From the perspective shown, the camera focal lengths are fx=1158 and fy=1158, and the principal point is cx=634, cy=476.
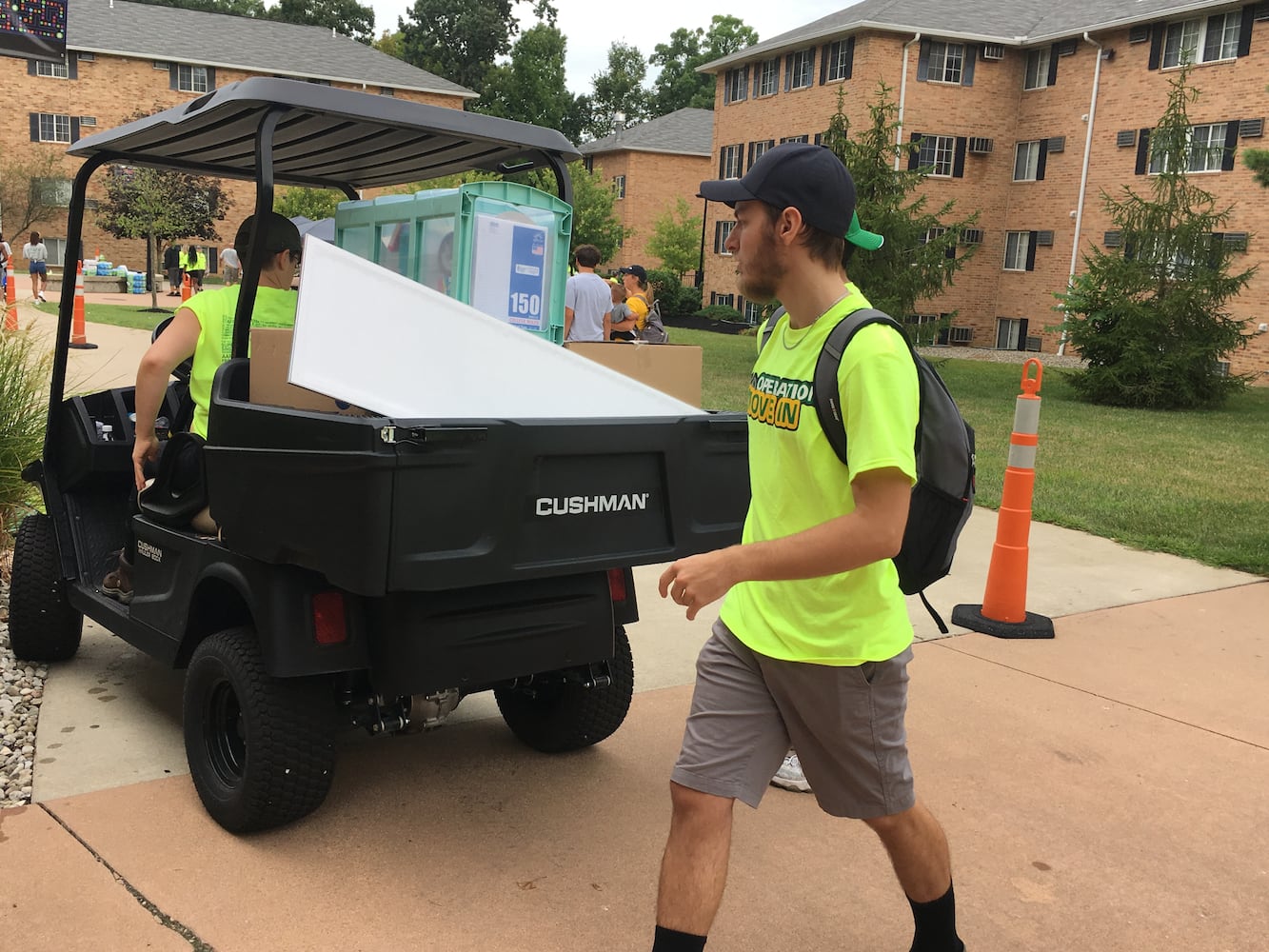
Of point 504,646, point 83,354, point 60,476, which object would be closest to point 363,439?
point 504,646

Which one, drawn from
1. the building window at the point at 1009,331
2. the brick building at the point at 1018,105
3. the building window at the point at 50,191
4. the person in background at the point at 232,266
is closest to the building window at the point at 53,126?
the building window at the point at 50,191

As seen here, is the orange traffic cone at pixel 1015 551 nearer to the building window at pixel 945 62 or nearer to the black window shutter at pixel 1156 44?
the black window shutter at pixel 1156 44

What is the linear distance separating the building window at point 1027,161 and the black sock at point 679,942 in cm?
3688

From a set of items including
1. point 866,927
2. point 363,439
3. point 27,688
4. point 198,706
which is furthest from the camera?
point 27,688

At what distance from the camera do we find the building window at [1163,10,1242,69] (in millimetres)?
29875

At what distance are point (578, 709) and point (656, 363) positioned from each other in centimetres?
122

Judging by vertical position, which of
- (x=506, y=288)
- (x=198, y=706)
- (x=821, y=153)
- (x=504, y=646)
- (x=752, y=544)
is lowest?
(x=198, y=706)

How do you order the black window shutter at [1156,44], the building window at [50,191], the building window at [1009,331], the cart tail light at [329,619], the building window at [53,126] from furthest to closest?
1. the building window at [53,126]
2. the building window at [50,191]
3. the building window at [1009,331]
4. the black window shutter at [1156,44]
5. the cart tail light at [329,619]

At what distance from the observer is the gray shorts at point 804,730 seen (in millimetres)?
2445

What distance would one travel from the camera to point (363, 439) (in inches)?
108

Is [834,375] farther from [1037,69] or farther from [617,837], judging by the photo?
[1037,69]

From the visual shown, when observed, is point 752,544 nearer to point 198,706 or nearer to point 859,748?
point 859,748

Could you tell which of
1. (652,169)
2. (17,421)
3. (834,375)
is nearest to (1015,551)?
(834,375)

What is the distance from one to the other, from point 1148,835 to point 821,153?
260cm
